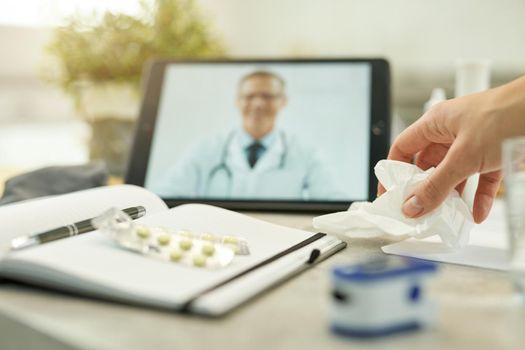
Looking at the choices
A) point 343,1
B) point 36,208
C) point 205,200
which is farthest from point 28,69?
point 36,208

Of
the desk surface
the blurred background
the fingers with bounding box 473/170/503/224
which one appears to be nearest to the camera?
the desk surface

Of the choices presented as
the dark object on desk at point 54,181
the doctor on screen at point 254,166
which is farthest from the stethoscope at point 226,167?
the dark object on desk at point 54,181

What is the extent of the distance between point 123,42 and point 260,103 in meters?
0.46

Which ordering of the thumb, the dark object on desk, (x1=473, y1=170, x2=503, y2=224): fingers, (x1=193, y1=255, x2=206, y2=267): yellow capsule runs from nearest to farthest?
1. (x1=193, y1=255, x2=206, y2=267): yellow capsule
2. the thumb
3. (x1=473, y1=170, x2=503, y2=224): fingers
4. the dark object on desk

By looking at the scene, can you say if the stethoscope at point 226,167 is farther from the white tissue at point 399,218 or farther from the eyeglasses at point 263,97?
the white tissue at point 399,218

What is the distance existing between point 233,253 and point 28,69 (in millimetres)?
1765

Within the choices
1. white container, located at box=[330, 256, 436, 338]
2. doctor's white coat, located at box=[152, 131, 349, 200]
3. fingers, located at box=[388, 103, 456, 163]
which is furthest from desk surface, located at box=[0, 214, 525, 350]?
doctor's white coat, located at box=[152, 131, 349, 200]

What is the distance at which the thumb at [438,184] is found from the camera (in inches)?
24.3

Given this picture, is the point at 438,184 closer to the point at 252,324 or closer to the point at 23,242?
the point at 252,324

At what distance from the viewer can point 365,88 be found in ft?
3.23

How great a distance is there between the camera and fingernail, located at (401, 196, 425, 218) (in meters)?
0.65

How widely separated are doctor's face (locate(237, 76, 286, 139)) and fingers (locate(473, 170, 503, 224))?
0.35m

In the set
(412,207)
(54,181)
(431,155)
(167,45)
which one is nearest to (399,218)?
(412,207)

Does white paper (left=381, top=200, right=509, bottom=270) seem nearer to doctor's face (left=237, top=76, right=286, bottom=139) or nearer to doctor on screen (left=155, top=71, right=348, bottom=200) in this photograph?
doctor on screen (left=155, top=71, right=348, bottom=200)
